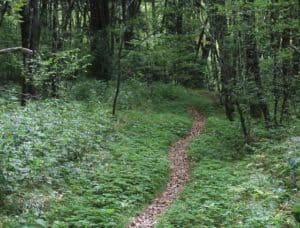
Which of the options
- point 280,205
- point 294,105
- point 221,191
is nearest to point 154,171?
point 221,191

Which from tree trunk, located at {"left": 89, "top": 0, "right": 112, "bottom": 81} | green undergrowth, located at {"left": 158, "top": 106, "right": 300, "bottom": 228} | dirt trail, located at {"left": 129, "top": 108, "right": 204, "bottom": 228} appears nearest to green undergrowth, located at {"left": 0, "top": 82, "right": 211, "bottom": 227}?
dirt trail, located at {"left": 129, "top": 108, "right": 204, "bottom": 228}

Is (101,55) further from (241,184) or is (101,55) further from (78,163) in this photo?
(241,184)

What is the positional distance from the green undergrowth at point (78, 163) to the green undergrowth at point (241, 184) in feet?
3.68

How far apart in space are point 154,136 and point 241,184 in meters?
6.68

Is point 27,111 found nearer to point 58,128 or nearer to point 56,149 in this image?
point 58,128

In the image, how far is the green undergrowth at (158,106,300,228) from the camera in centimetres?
842

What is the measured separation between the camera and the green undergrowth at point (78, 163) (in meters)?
8.20

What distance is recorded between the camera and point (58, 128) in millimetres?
12961

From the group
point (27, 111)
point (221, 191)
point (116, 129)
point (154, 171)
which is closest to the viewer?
point (221, 191)

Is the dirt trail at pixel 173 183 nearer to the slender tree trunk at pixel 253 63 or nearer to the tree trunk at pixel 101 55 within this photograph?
the slender tree trunk at pixel 253 63

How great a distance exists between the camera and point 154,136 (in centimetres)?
1692

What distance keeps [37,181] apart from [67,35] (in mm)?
20275

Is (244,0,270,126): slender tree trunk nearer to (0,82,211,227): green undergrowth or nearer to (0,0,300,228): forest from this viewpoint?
(0,0,300,228): forest

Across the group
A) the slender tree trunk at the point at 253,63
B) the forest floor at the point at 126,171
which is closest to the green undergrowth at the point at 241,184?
the forest floor at the point at 126,171
